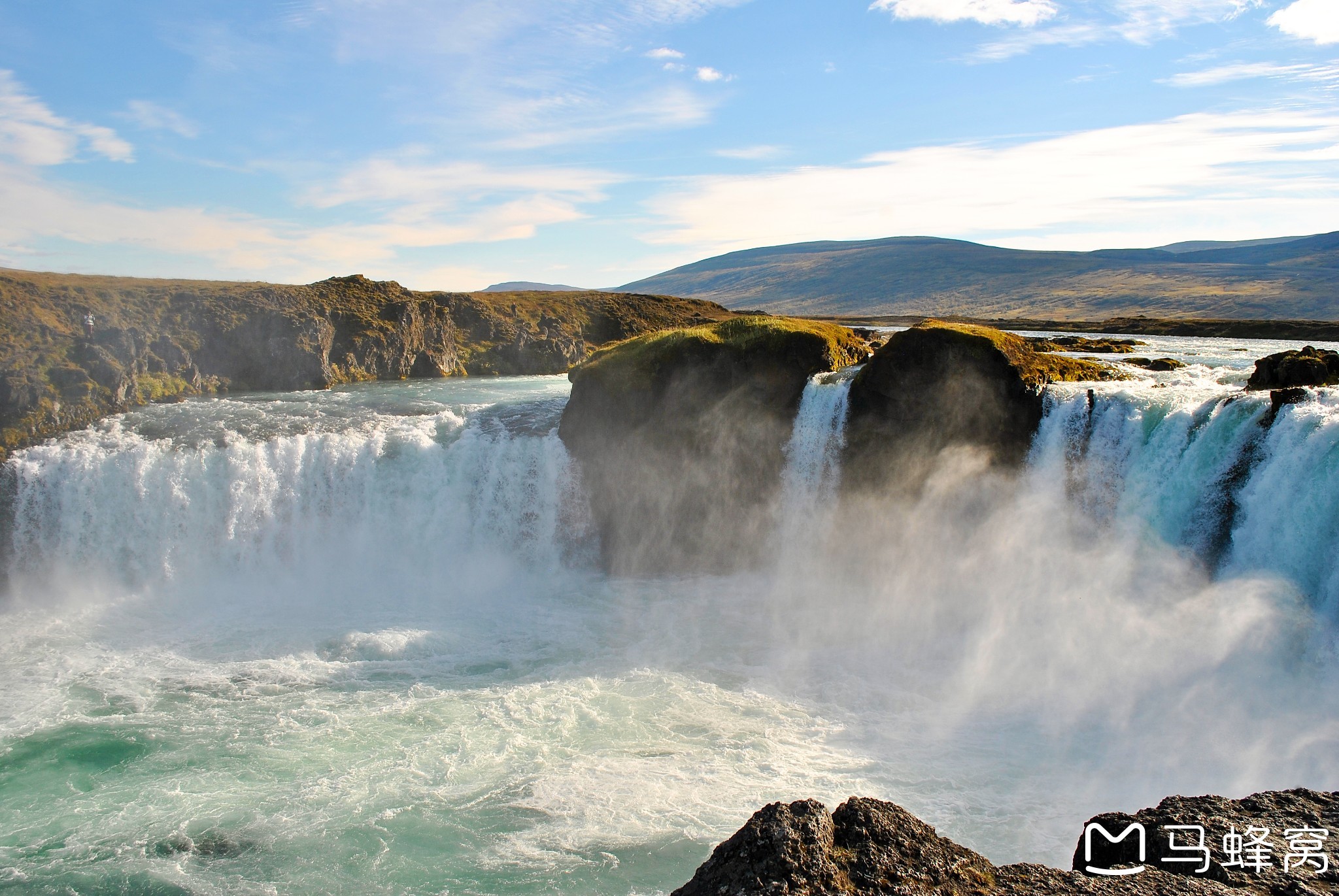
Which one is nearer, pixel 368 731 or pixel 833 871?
pixel 833 871

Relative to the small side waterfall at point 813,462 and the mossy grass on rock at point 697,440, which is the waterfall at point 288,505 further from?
the small side waterfall at point 813,462

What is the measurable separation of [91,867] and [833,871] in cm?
1050

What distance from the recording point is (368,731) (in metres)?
14.2

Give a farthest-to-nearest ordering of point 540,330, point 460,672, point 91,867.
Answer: point 540,330, point 460,672, point 91,867

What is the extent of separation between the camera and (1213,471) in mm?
16172

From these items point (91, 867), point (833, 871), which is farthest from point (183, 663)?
point (833, 871)

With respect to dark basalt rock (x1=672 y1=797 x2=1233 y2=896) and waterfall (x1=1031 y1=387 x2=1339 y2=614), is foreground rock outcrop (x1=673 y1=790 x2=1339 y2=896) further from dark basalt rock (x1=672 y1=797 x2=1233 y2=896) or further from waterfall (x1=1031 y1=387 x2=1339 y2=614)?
waterfall (x1=1031 y1=387 x2=1339 y2=614)

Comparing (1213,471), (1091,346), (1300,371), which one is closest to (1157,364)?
(1300,371)

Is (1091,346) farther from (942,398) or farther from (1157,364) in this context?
(942,398)

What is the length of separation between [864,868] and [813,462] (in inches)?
651

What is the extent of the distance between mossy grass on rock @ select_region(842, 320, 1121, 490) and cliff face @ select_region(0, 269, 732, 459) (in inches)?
1033

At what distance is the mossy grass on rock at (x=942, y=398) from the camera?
20016mm

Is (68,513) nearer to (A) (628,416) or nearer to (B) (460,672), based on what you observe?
(B) (460,672)

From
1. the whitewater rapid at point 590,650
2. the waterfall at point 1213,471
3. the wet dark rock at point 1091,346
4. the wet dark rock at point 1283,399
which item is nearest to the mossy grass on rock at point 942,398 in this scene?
the whitewater rapid at point 590,650
